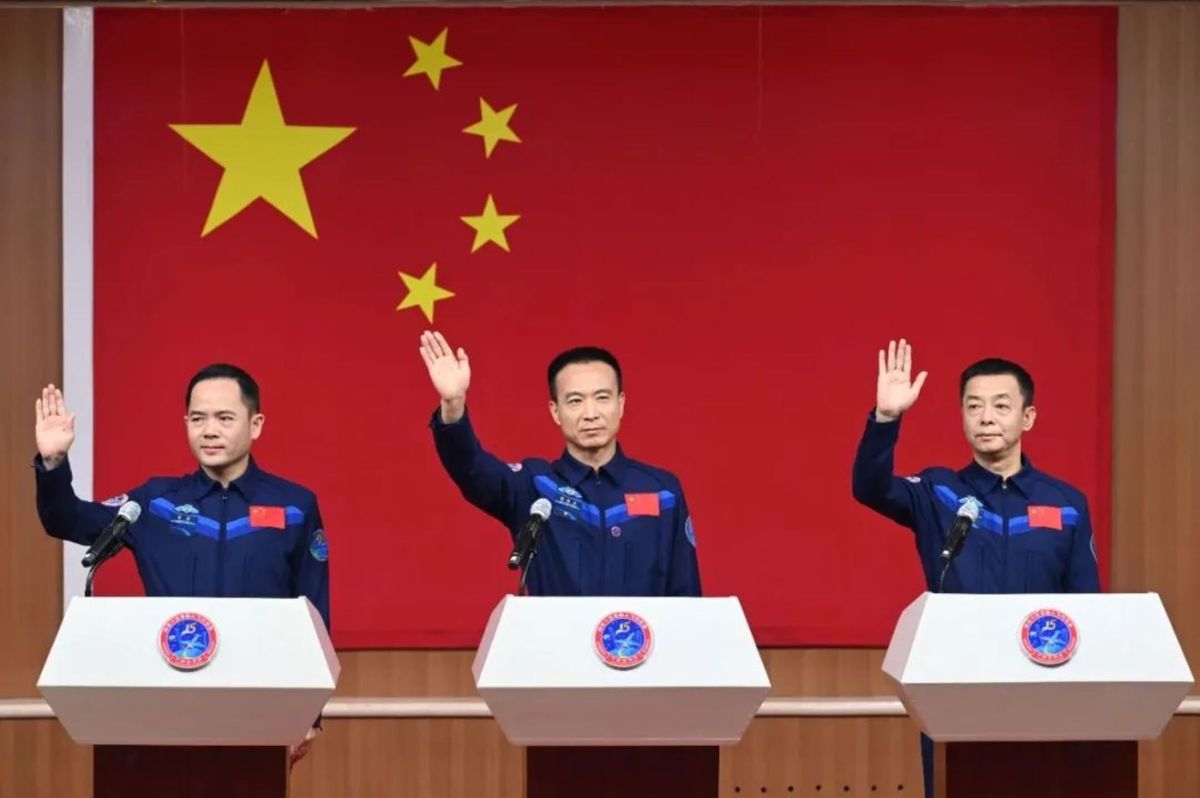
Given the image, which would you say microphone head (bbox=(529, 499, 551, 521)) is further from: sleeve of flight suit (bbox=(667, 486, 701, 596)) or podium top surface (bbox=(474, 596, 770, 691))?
sleeve of flight suit (bbox=(667, 486, 701, 596))

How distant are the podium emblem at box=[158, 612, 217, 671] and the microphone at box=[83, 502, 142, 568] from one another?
171 mm

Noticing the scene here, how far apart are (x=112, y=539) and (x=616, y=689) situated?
0.93 metres

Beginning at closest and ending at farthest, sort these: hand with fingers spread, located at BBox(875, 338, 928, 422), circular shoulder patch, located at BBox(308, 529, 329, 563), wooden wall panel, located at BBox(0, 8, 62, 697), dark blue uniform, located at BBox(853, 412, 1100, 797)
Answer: hand with fingers spread, located at BBox(875, 338, 928, 422)
dark blue uniform, located at BBox(853, 412, 1100, 797)
circular shoulder patch, located at BBox(308, 529, 329, 563)
wooden wall panel, located at BBox(0, 8, 62, 697)

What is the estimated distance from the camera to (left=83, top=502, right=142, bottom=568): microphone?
3082 mm

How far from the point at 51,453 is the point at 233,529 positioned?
406mm

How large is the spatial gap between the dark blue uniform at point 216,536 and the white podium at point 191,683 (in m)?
0.64

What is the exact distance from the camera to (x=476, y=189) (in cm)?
497

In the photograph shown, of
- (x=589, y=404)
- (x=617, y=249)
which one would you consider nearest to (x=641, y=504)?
(x=589, y=404)

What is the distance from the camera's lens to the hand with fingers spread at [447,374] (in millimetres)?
3617

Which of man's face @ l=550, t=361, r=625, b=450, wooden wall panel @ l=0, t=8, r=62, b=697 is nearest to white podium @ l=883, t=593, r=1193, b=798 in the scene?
man's face @ l=550, t=361, r=625, b=450

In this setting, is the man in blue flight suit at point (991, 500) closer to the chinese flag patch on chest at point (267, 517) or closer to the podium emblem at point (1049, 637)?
the podium emblem at point (1049, 637)

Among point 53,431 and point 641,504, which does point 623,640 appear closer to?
point 641,504

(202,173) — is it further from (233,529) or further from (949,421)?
(949,421)

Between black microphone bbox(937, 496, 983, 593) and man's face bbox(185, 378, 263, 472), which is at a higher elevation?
man's face bbox(185, 378, 263, 472)
